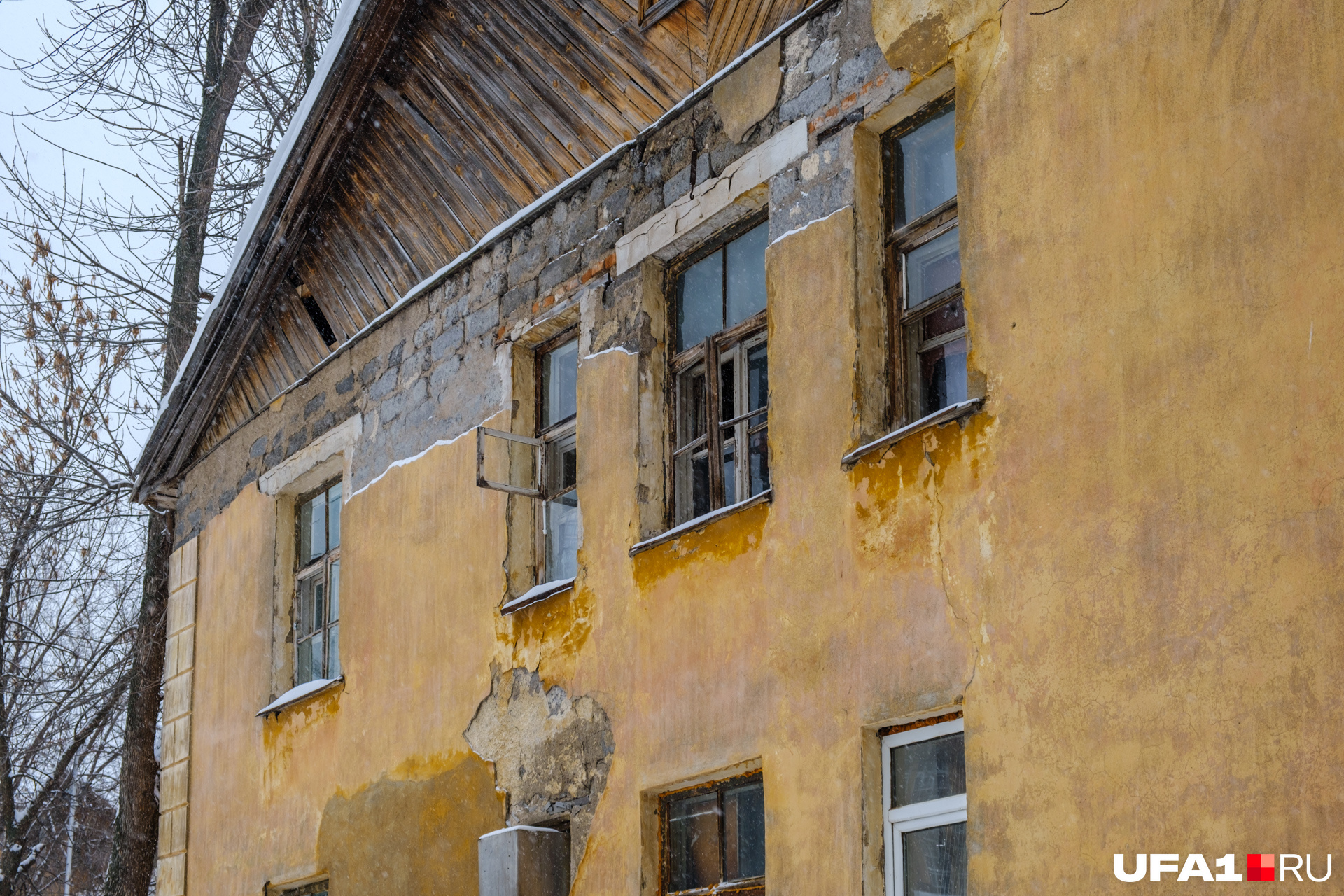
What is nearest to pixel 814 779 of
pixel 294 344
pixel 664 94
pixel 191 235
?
pixel 664 94

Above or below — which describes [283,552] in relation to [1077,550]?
above

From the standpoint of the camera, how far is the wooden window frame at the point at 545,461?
7.72 metres

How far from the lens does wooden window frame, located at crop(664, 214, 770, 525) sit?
6688 mm

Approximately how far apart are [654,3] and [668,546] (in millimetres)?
2687

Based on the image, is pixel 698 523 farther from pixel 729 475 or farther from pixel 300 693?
pixel 300 693

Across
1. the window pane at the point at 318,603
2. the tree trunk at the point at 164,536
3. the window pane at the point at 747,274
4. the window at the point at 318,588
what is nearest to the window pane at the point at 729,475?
the window pane at the point at 747,274

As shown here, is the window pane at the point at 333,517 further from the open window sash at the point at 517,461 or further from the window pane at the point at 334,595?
the open window sash at the point at 517,461

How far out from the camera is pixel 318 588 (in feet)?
31.8

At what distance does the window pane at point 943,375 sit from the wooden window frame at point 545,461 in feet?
7.01

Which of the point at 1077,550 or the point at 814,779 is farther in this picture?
the point at 814,779

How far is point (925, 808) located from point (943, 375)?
1628 mm

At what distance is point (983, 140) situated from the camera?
222 inches

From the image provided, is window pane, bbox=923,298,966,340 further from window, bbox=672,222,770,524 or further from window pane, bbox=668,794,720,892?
window pane, bbox=668,794,720,892

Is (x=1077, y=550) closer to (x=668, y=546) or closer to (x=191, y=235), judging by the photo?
(x=668, y=546)
